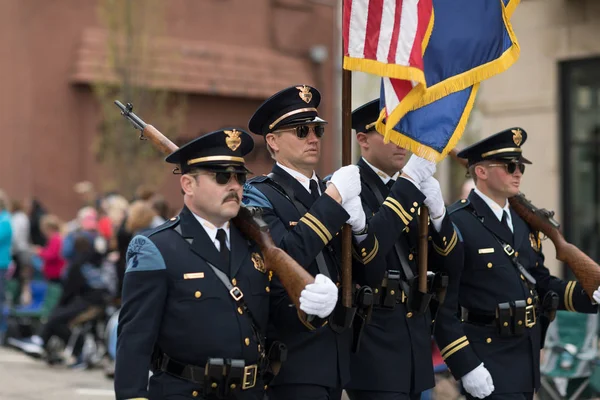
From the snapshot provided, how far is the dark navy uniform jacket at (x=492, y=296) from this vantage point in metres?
5.92

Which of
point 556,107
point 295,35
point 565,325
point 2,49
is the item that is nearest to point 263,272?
point 565,325

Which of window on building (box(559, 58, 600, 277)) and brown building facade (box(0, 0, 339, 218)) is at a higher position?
brown building facade (box(0, 0, 339, 218))

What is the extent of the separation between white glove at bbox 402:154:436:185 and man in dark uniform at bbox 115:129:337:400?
0.91 metres

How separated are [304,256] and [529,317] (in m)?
1.88

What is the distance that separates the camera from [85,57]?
853 inches

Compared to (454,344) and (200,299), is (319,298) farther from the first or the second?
(454,344)

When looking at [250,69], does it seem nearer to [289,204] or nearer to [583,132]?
[583,132]

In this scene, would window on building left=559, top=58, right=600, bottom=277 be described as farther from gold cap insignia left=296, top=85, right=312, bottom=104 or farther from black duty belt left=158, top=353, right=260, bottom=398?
black duty belt left=158, top=353, right=260, bottom=398

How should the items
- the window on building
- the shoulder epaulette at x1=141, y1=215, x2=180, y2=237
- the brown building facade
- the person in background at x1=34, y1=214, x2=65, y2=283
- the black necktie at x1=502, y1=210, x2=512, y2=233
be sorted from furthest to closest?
the brown building facade
the person in background at x1=34, y1=214, x2=65, y2=283
the window on building
the black necktie at x1=502, y1=210, x2=512, y2=233
the shoulder epaulette at x1=141, y1=215, x2=180, y2=237

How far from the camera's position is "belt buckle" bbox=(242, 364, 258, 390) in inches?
177

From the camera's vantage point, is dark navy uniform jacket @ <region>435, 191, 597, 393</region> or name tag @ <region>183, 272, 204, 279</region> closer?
name tag @ <region>183, 272, 204, 279</region>

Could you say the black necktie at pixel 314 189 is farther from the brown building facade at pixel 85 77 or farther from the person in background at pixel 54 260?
the brown building facade at pixel 85 77

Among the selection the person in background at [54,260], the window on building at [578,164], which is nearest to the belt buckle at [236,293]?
the window on building at [578,164]

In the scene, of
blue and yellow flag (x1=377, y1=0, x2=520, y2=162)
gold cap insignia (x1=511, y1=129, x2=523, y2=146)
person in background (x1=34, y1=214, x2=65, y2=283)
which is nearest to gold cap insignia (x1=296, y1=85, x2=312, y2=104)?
blue and yellow flag (x1=377, y1=0, x2=520, y2=162)
